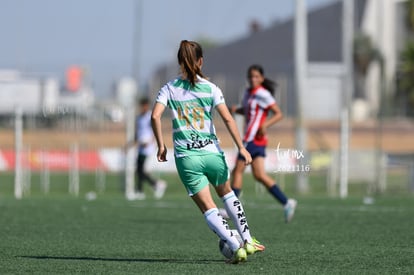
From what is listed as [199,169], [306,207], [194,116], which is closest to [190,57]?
[194,116]

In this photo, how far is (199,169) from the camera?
9.91m

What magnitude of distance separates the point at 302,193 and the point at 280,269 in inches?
788

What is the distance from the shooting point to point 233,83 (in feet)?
182

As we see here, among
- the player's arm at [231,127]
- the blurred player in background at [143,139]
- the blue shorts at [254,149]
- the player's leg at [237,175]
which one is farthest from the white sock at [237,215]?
the blurred player in background at [143,139]

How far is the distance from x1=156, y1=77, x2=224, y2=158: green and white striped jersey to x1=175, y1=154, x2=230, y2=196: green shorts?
53mm

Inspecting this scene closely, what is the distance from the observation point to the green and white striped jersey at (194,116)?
991 cm

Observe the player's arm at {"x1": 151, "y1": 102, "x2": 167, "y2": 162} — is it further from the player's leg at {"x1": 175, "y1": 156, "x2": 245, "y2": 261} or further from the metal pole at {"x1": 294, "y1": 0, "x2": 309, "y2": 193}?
the metal pole at {"x1": 294, "y1": 0, "x2": 309, "y2": 193}

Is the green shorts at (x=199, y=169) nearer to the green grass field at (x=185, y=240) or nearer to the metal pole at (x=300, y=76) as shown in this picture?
the green grass field at (x=185, y=240)

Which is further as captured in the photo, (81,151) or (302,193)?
(81,151)

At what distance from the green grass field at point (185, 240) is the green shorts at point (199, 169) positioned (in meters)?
0.72

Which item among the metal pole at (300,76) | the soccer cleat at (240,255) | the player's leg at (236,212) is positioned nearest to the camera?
the soccer cleat at (240,255)

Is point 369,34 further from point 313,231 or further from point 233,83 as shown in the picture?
point 313,231

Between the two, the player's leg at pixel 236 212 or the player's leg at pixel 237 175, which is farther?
the player's leg at pixel 237 175

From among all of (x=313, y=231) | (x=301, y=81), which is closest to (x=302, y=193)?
(x=301, y=81)
